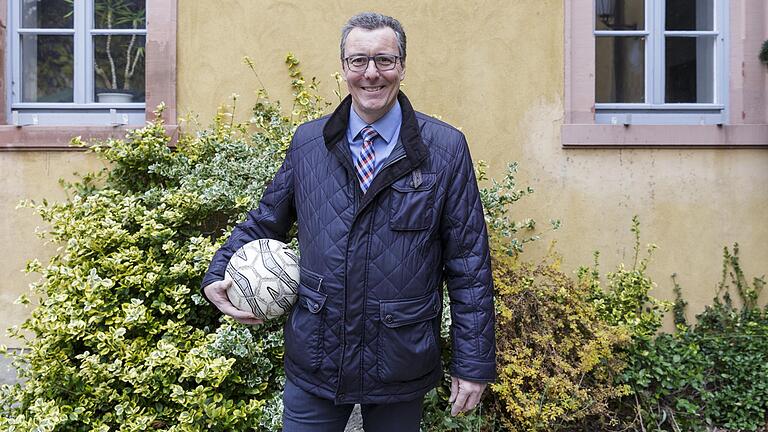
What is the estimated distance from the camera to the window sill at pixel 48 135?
4.90 meters

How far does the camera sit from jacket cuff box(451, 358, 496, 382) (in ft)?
7.75

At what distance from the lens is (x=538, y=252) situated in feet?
16.7

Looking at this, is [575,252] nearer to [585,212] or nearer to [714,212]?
[585,212]

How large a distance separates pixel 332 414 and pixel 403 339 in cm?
40

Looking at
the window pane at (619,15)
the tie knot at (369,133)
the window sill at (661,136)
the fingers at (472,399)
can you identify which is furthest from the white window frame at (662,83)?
the fingers at (472,399)

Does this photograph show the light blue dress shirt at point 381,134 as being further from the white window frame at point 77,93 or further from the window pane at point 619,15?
the window pane at point 619,15

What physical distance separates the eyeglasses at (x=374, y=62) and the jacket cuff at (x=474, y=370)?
1.04m

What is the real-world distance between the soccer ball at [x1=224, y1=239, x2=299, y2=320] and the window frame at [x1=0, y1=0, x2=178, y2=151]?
2699 mm

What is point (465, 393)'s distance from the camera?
2396mm

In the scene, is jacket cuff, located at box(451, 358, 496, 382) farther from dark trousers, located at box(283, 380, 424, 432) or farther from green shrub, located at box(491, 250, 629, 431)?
green shrub, located at box(491, 250, 629, 431)

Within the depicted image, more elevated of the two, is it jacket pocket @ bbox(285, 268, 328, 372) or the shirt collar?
the shirt collar

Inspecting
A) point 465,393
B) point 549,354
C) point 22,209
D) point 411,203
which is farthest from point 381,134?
point 22,209

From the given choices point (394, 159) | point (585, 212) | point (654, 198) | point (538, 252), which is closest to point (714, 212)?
point (654, 198)

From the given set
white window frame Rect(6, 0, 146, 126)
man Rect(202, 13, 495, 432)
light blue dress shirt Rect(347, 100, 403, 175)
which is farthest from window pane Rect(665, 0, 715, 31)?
white window frame Rect(6, 0, 146, 126)
